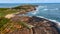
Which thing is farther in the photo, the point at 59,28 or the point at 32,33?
the point at 59,28

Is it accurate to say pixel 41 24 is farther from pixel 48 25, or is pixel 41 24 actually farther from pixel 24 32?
pixel 24 32

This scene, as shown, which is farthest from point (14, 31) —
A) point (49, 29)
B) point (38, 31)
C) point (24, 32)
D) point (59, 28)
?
point (59, 28)

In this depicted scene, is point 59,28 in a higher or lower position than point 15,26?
lower

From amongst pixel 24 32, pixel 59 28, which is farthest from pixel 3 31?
pixel 59 28

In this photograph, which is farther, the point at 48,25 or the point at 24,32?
the point at 48,25

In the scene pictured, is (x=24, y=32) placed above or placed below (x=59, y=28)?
above

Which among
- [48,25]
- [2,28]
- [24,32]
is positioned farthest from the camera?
[48,25]

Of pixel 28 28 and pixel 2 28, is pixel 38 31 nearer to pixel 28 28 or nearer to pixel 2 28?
pixel 28 28

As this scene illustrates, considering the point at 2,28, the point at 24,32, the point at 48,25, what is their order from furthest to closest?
1. the point at 48,25
2. the point at 2,28
3. the point at 24,32
